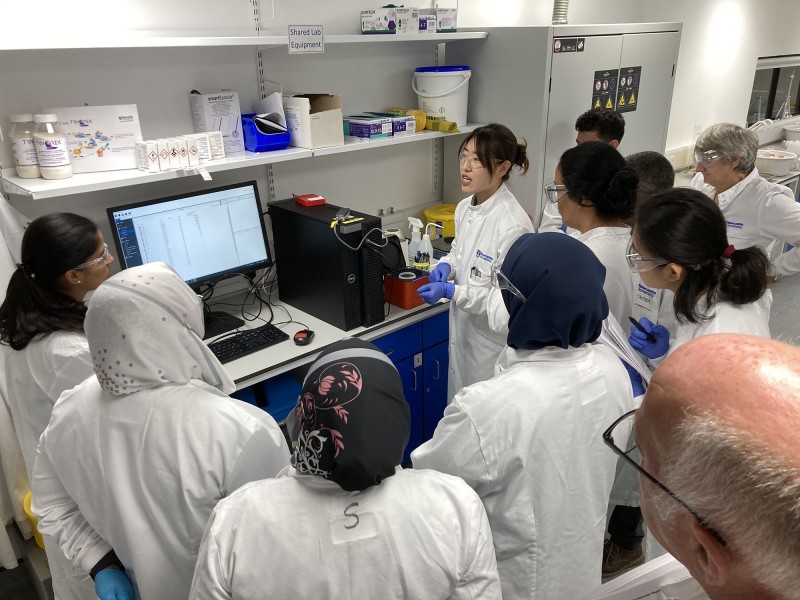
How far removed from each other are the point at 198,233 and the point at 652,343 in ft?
5.72

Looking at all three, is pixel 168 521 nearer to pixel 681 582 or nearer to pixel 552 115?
pixel 681 582

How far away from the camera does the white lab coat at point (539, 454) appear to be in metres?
1.24

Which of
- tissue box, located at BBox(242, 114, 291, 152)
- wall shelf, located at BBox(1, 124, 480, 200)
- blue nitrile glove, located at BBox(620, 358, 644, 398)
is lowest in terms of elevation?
blue nitrile glove, located at BBox(620, 358, 644, 398)

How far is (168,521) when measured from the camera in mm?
1212

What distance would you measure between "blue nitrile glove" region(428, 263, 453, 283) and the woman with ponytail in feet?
3.15

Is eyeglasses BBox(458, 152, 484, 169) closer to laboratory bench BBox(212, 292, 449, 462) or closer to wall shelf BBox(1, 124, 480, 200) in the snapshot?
wall shelf BBox(1, 124, 480, 200)

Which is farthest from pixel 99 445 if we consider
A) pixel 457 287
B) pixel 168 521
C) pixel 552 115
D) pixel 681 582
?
pixel 552 115

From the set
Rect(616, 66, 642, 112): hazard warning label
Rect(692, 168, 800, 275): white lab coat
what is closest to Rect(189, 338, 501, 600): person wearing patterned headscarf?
Rect(692, 168, 800, 275): white lab coat

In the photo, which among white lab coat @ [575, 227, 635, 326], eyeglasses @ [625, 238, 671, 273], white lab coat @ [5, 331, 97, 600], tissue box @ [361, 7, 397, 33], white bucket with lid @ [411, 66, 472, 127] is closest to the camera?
white lab coat @ [5, 331, 97, 600]

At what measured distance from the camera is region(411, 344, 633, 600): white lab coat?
4.08 feet

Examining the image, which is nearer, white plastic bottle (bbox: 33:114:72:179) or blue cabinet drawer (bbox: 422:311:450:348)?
white plastic bottle (bbox: 33:114:72:179)

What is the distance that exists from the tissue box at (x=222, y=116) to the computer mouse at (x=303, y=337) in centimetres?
79

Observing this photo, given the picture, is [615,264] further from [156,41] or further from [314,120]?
[156,41]

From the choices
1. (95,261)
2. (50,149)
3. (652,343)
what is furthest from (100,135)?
(652,343)
